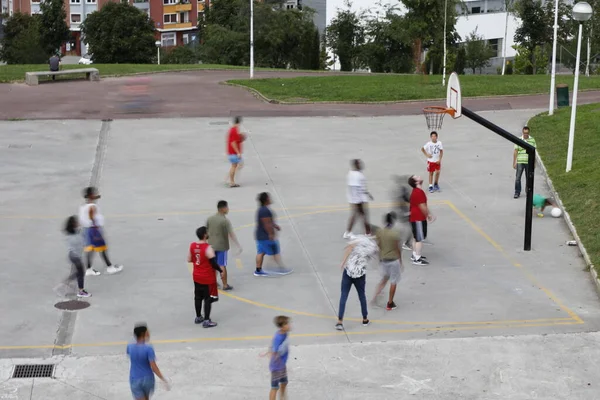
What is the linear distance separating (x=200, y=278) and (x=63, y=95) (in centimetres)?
2725

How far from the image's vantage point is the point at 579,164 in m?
24.2

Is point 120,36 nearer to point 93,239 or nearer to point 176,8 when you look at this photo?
point 176,8

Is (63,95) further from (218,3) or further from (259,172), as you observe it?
(218,3)

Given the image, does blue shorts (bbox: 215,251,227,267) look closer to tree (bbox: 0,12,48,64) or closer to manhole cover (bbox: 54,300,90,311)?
manhole cover (bbox: 54,300,90,311)

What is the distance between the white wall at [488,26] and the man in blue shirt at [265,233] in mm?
68127

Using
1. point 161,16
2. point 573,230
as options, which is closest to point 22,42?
point 161,16

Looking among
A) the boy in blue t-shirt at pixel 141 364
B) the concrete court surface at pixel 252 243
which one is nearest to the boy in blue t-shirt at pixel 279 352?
the boy in blue t-shirt at pixel 141 364

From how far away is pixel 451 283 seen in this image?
1638 centimetres

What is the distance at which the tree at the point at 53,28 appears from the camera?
9700 cm

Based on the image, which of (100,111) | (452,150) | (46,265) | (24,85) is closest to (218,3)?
(24,85)

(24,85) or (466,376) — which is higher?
(24,85)

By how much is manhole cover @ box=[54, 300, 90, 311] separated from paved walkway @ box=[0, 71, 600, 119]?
61.0ft

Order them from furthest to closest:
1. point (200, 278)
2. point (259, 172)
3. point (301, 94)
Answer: point (301, 94)
point (259, 172)
point (200, 278)

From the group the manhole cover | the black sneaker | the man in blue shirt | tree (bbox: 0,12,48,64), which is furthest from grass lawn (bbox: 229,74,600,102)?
tree (bbox: 0,12,48,64)
